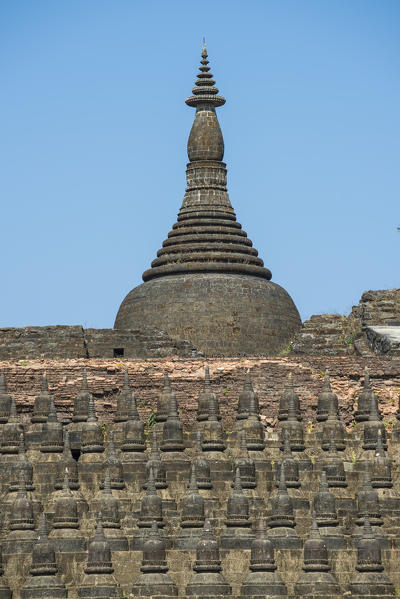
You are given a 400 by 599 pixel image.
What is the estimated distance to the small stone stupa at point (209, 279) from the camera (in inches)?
3159

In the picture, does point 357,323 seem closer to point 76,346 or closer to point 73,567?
point 76,346

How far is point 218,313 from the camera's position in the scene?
80250 millimetres

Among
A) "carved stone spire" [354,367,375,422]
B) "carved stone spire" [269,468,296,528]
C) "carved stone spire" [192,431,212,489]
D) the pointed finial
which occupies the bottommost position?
"carved stone spire" [269,468,296,528]

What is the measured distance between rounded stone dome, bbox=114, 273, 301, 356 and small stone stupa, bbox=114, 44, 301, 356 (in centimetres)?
3

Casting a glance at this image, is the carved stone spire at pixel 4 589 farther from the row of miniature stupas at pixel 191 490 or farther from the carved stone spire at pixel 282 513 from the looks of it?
the carved stone spire at pixel 282 513

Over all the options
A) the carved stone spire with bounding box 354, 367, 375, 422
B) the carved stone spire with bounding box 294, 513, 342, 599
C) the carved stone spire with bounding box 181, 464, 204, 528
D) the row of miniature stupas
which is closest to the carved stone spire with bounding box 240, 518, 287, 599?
the row of miniature stupas

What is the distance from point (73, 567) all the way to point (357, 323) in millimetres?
15093

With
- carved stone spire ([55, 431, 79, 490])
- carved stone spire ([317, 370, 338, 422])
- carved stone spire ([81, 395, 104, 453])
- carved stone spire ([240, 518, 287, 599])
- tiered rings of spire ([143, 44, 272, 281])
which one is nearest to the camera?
carved stone spire ([240, 518, 287, 599])

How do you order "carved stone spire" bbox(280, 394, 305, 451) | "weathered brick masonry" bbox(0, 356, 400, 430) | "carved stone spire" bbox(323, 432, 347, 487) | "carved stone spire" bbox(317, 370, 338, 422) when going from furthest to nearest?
"weathered brick masonry" bbox(0, 356, 400, 430)
"carved stone spire" bbox(317, 370, 338, 422)
"carved stone spire" bbox(280, 394, 305, 451)
"carved stone spire" bbox(323, 432, 347, 487)

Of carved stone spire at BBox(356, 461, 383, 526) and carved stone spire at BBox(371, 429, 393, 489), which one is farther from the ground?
carved stone spire at BBox(371, 429, 393, 489)

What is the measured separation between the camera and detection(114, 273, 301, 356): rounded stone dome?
80125 millimetres

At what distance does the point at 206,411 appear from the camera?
71875 mm

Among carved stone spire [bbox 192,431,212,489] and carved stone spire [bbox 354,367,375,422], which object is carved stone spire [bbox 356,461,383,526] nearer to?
carved stone spire [bbox 354,367,375,422]

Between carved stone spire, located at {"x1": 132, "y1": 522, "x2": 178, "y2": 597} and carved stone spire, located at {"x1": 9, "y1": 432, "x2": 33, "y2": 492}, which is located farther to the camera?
carved stone spire, located at {"x1": 9, "y1": 432, "x2": 33, "y2": 492}
